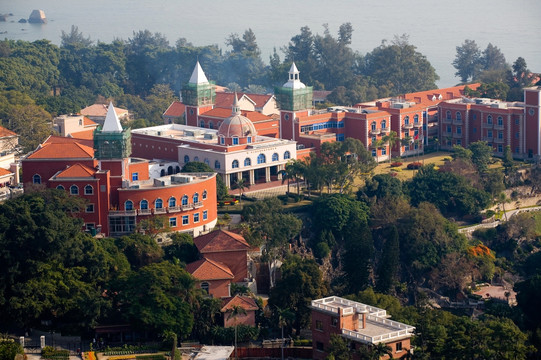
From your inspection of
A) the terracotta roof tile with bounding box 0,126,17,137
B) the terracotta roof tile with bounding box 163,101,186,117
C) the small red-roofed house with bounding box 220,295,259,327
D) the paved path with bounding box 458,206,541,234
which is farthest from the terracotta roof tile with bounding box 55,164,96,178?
the terracotta roof tile with bounding box 163,101,186,117

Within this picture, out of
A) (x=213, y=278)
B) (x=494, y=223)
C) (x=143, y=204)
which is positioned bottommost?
(x=213, y=278)

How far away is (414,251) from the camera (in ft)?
214

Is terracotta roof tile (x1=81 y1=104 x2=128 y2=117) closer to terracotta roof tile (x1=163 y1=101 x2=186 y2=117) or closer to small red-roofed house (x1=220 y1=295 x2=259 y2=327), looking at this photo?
terracotta roof tile (x1=163 y1=101 x2=186 y2=117)

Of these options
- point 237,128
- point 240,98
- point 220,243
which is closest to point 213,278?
point 220,243

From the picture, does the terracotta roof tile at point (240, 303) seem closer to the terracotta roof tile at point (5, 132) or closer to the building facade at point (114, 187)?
the building facade at point (114, 187)

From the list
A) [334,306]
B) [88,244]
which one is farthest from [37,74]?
[334,306]

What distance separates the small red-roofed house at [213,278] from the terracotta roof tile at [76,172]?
Answer: 7.85 meters

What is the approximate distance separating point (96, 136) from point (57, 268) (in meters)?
9.75

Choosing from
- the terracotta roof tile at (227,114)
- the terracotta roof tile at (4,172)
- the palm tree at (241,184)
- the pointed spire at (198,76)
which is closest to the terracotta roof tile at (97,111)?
the pointed spire at (198,76)

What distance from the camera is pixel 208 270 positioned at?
5756cm

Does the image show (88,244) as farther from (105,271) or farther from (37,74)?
(37,74)

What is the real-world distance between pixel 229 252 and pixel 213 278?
2.63m

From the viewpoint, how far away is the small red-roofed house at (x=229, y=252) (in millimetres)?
59438

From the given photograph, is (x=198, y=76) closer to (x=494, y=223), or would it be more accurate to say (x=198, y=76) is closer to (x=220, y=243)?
(x=494, y=223)
